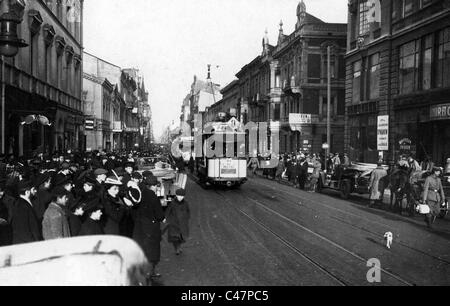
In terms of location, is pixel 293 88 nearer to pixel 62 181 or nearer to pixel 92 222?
pixel 62 181

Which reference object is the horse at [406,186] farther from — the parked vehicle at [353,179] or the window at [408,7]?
the window at [408,7]

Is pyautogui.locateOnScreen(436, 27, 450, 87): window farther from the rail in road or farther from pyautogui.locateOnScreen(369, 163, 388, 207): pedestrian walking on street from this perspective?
the rail in road

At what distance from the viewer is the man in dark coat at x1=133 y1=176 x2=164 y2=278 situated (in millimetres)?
6973

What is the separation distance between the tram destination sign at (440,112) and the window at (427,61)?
69.1 inches

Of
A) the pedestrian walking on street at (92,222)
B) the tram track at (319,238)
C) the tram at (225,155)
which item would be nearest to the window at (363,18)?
the tram at (225,155)

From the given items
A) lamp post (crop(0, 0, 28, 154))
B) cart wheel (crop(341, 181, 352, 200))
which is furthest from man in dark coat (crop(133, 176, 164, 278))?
cart wheel (crop(341, 181, 352, 200))

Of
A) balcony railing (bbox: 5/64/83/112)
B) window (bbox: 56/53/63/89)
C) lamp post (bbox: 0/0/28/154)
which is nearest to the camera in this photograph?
lamp post (bbox: 0/0/28/154)

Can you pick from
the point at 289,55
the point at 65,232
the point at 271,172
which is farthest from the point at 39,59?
the point at 289,55

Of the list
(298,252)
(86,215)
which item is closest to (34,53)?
(298,252)

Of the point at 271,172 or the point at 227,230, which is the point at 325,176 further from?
the point at 227,230

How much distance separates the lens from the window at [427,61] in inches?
938

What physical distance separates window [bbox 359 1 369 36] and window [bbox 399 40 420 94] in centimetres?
509

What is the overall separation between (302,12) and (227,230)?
42.1 m
